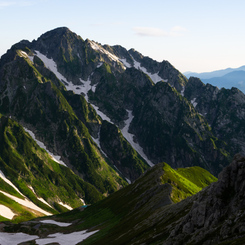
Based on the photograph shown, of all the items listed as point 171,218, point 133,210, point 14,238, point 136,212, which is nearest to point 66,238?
point 133,210

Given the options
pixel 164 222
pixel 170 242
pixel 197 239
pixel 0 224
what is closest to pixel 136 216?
pixel 164 222

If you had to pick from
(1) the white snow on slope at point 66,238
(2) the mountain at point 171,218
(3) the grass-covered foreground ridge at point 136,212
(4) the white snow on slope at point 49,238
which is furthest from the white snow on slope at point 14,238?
(3) the grass-covered foreground ridge at point 136,212

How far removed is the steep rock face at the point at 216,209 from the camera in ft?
172

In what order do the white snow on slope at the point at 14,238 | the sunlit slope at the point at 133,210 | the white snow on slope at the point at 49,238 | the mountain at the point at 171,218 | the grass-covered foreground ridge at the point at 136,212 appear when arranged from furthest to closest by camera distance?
the white snow on slope at the point at 14,238 → the white snow on slope at the point at 49,238 → the sunlit slope at the point at 133,210 → the grass-covered foreground ridge at the point at 136,212 → the mountain at the point at 171,218

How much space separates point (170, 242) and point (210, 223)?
8.19 m

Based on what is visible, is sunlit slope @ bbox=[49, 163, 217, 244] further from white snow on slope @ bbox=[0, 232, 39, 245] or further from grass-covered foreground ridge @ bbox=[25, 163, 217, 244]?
white snow on slope @ bbox=[0, 232, 39, 245]

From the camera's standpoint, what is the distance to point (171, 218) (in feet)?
269

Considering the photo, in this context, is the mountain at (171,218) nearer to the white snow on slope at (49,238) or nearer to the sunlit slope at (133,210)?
the sunlit slope at (133,210)

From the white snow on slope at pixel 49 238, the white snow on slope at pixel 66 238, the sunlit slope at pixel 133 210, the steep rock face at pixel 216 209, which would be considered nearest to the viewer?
the steep rock face at pixel 216 209

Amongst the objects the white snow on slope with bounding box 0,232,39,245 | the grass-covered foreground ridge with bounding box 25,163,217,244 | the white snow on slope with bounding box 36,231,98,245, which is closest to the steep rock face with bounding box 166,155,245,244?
the grass-covered foreground ridge with bounding box 25,163,217,244

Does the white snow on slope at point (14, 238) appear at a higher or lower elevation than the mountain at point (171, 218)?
higher

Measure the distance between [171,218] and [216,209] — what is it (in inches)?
992

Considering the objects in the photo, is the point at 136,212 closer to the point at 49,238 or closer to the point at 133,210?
the point at 133,210

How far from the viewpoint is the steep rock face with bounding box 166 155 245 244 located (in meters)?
52.5
